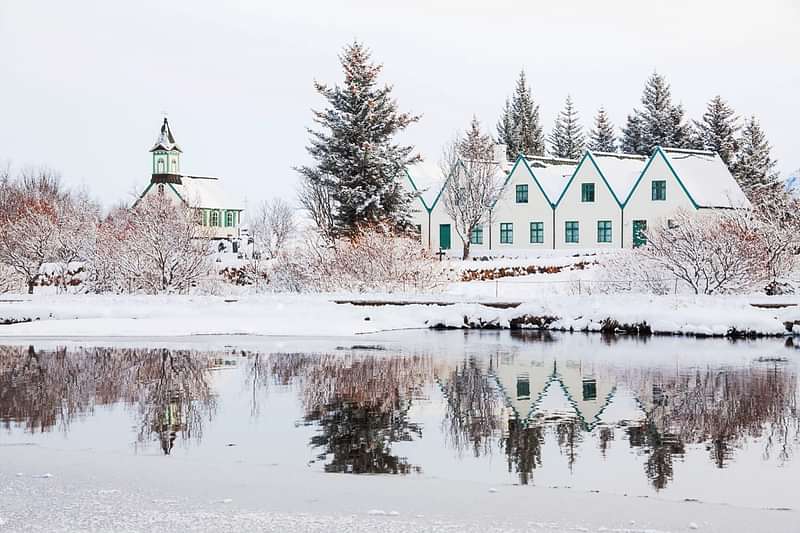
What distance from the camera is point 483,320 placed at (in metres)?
30.4

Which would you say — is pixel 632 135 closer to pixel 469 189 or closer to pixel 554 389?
pixel 469 189

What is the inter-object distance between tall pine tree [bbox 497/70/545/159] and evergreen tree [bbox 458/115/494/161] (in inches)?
981

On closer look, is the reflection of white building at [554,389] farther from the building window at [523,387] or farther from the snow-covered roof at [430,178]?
the snow-covered roof at [430,178]

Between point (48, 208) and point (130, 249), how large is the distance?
18.6 metres

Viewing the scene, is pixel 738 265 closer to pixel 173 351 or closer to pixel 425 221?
pixel 173 351

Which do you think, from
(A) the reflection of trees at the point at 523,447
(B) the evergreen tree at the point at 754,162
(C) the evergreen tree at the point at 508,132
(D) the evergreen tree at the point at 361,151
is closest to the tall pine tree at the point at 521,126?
(C) the evergreen tree at the point at 508,132

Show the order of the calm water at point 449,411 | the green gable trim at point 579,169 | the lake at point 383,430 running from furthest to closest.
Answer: the green gable trim at point 579,169 → the calm water at point 449,411 → the lake at point 383,430

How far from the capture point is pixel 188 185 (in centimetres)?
9300

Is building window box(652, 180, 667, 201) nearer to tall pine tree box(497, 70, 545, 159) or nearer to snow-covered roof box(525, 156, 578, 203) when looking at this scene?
snow-covered roof box(525, 156, 578, 203)

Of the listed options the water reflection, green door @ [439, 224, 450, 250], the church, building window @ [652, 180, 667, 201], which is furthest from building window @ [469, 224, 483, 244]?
the water reflection

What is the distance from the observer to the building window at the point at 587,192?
5866cm

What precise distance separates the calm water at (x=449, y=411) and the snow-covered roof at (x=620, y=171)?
34.8 m

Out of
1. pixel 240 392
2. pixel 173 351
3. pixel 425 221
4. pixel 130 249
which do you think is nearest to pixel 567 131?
pixel 425 221

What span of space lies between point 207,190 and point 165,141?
5396 mm
